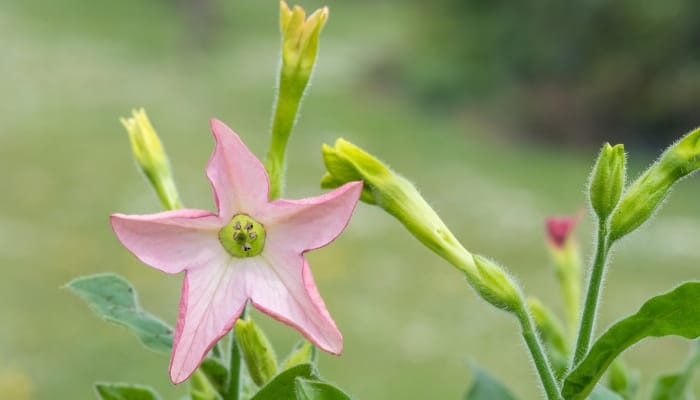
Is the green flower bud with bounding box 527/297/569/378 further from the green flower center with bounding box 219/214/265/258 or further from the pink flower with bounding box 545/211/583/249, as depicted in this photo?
the green flower center with bounding box 219/214/265/258

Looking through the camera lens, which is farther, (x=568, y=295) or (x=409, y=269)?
(x=409, y=269)

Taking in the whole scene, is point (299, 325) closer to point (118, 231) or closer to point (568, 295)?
point (118, 231)

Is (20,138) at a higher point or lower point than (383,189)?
higher

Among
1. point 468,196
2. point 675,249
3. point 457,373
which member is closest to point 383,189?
point 457,373

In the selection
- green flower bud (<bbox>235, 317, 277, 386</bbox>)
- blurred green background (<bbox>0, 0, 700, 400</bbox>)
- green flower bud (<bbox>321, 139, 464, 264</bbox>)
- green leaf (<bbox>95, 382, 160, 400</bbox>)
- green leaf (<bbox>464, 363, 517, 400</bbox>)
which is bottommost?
green leaf (<bbox>95, 382, 160, 400</bbox>)

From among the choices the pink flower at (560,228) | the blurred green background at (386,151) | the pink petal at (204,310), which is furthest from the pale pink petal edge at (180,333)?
the blurred green background at (386,151)

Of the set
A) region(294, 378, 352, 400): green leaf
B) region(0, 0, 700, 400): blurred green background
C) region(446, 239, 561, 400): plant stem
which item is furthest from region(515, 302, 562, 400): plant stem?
region(0, 0, 700, 400): blurred green background
